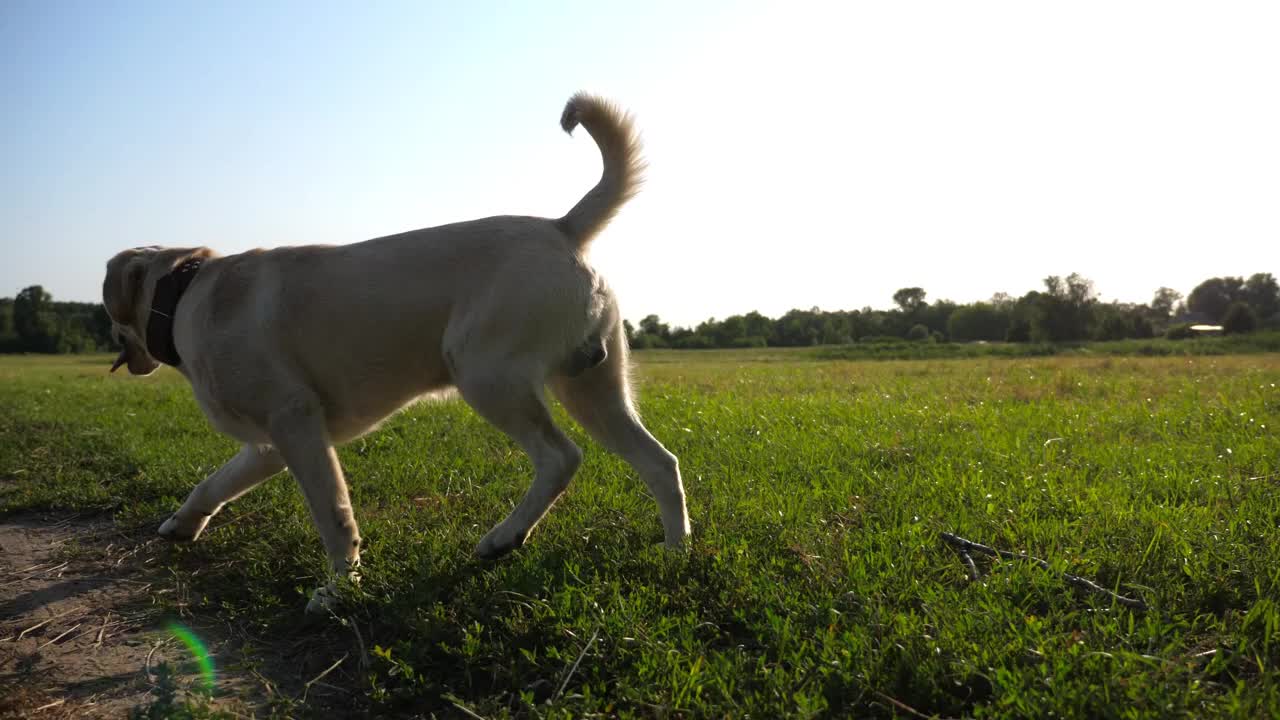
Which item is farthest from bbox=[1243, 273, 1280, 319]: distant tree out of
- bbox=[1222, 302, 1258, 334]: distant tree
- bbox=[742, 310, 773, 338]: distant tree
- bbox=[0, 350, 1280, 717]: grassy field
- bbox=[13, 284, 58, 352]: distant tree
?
bbox=[13, 284, 58, 352]: distant tree

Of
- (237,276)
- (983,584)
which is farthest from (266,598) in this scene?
(983,584)

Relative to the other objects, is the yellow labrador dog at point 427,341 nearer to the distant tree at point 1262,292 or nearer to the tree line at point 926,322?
the tree line at point 926,322

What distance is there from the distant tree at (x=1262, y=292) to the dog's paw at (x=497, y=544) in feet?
268

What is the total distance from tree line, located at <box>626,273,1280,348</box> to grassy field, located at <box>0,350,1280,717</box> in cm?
3705

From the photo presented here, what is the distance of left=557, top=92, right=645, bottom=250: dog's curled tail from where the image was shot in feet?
10.7

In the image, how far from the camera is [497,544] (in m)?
2.96

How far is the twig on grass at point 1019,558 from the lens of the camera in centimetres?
236

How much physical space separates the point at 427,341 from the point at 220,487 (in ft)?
4.88

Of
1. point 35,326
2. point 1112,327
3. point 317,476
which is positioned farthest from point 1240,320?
point 35,326

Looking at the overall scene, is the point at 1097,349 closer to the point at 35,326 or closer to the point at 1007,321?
the point at 1007,321

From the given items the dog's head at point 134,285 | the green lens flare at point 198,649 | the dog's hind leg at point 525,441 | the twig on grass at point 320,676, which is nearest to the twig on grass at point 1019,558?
the dog's hind leg at point 525,441

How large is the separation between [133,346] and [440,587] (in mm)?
2334

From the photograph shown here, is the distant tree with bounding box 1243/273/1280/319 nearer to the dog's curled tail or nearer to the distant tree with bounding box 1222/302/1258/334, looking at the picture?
the distant tree with bounding box 1222/302/1258/334

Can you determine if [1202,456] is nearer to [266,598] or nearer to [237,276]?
[266,598]
